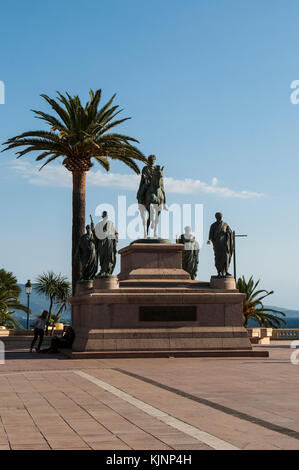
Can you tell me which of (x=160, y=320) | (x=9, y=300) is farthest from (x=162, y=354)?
(x=9, y=300)

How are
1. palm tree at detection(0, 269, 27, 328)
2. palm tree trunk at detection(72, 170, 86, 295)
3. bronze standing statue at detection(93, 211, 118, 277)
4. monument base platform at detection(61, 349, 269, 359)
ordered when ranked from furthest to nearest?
palm tree at detection(0, 269, 27, 328) → palm tree trunk at detection(72, 170, 86, 295) → bronze standing statue at detection(93, 211, 118, 277) → monument base platform at detection(61, 349, 269, 359)

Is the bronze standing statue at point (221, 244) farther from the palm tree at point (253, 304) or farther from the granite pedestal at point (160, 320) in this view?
the palm tree at point (253, 304)

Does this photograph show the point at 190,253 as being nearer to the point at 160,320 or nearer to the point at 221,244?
the point at 221,244

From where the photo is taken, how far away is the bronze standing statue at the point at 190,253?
1062 inches

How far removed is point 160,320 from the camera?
2102 cm

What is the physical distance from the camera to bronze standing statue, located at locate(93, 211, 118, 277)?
21891 mm

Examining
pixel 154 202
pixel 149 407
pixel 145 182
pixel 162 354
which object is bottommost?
pixel 162 354

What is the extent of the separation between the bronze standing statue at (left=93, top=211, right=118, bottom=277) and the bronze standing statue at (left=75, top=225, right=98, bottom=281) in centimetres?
179

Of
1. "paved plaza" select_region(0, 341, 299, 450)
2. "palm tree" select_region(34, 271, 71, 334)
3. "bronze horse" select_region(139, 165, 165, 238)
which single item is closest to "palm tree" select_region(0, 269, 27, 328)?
"palm tree" select_region(34, 271, 71, 334)

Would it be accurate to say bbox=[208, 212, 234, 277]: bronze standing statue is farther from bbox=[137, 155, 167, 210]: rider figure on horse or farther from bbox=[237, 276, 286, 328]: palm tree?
bbox=[237, 276, 286, 328]: palm tree

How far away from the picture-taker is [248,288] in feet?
140

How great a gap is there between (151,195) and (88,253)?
320 centimetres

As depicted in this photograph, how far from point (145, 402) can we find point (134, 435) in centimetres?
279

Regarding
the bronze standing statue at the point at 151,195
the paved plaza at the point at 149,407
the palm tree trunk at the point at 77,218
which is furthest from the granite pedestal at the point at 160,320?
the palm tree trunk at the point at 77,218
